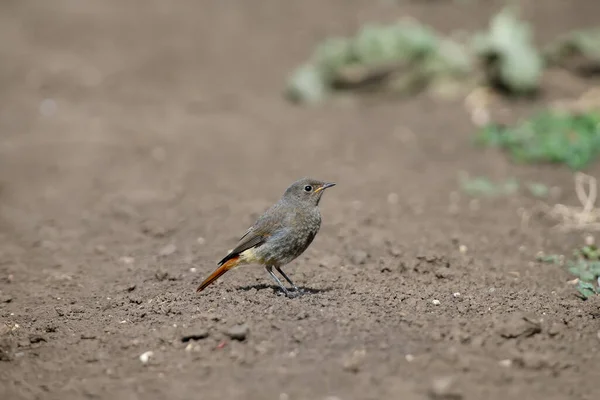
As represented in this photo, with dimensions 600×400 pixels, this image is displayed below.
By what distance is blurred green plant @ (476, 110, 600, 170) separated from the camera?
9.34 meters

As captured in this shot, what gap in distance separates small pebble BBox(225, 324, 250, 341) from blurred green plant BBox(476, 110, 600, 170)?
5.74 m

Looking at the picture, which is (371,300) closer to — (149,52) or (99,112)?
(99,112)

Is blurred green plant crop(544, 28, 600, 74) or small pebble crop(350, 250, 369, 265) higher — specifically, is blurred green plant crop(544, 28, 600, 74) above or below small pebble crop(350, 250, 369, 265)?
above

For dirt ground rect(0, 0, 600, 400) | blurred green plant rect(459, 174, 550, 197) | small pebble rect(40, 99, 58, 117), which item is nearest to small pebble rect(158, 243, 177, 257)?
dirt ground rect(0, 0, 600, 400)

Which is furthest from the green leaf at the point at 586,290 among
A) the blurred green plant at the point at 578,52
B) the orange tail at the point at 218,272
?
the blurred green plant at the point at 578,52

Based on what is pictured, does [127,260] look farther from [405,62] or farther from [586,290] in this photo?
[405,62]

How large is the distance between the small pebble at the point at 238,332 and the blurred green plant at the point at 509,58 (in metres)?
7.85

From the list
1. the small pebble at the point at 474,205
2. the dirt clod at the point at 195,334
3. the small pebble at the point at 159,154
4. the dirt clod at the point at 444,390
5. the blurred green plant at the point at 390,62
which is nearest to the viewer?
the dirt clod at the point at 444,390

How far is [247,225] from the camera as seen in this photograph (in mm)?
7805

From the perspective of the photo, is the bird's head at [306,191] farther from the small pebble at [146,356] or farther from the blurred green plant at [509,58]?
the blurred green plant at [509,58]

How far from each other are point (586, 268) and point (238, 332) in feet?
10.5

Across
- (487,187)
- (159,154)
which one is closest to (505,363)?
(487,187)

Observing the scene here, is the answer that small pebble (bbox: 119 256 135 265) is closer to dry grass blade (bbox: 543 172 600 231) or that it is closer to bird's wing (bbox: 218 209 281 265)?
bird's wing (bbox: 218 209 281 265)

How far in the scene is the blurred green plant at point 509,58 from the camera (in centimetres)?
1139
